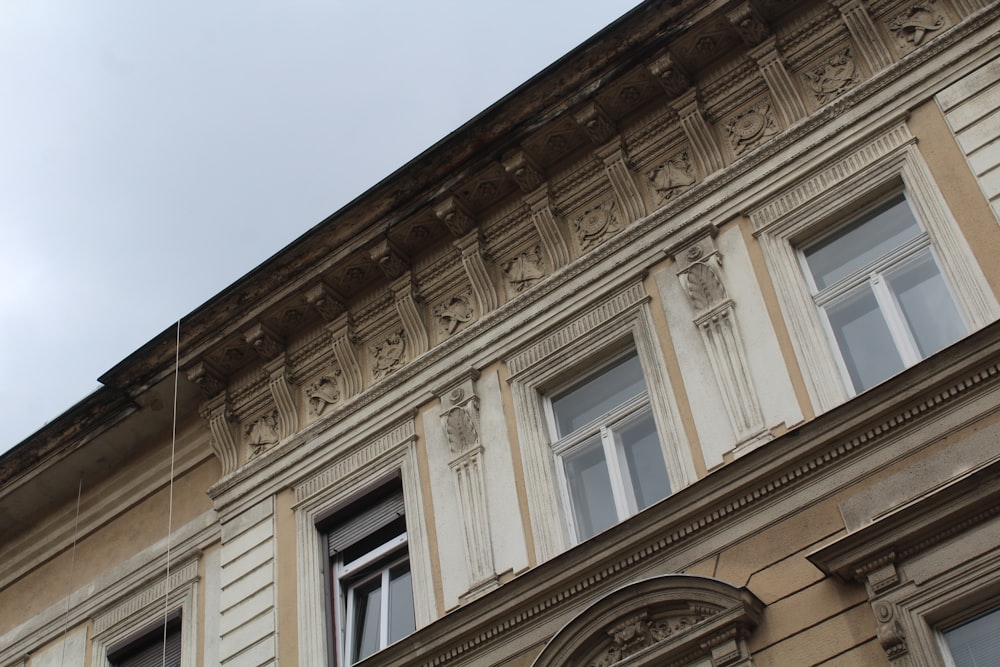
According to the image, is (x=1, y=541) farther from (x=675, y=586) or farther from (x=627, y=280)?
(x=675, y=586)

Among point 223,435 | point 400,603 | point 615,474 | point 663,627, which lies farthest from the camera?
point 223,435

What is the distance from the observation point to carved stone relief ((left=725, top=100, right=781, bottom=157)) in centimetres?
1136

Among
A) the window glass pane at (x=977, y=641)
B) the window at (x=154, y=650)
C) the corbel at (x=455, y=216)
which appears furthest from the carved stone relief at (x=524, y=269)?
the window glass pane at (x=977, y=641)

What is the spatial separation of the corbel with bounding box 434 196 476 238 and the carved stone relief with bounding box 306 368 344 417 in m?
1.78

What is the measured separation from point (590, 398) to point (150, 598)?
192 inches

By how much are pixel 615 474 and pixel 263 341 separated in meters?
4.29

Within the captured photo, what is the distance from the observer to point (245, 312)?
13.3m

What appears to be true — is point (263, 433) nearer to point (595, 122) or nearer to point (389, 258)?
point (389, 258)

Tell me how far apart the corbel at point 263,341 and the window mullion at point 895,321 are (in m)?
5.92

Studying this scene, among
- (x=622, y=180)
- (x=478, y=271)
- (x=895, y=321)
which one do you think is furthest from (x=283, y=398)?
(x=895, y=321)

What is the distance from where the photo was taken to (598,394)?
37.2ft

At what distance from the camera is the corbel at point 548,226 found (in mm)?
12023

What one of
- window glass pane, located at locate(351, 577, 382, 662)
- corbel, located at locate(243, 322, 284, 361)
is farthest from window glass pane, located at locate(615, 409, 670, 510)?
corbel, located at locate(243, 322, 284, 361)

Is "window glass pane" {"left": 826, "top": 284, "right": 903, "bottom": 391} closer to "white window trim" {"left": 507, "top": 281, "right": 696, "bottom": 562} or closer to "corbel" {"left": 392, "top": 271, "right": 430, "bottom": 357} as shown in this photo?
"white window trim" {"left": 507, "top": 281, "right": 696, "bottom": 562}
